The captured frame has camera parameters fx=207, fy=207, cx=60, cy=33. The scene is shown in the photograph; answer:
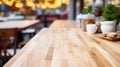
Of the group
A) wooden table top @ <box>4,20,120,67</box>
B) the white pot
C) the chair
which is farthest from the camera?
the chair

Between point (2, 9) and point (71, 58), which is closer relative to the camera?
point (71, 58)

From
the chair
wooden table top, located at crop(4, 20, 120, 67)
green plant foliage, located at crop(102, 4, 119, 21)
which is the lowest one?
the chair

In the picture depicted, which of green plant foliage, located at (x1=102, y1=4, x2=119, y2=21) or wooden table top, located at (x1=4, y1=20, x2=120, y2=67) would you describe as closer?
wooden table top, located at (x1=4, y1=20, x2=120, y2=67)

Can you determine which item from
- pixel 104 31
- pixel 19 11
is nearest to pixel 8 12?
pixel 19 11

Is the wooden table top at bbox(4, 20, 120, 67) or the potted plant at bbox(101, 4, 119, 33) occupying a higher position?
the potted plant at bbox(101, 4, 119, 33)

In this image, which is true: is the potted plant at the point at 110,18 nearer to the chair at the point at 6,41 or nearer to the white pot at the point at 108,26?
the white pot at the point at 108,26

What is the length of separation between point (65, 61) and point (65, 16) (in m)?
13.3

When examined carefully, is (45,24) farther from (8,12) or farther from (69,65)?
(69,65)

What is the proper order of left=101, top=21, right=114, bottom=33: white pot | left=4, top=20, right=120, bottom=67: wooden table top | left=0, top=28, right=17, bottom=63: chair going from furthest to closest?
left=0, top=28, right=17, bottom=63: chair < left=101, top=21, right=114, bottom=33: white pot < left=4, top=20, right=120, bottom=67: wooden table top

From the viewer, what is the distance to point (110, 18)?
2020mm

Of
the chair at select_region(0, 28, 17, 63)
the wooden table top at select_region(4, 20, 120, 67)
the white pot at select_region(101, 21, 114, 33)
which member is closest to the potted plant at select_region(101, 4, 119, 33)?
the white pot at select_region(101, 21, 114, 33)

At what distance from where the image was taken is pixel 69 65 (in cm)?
95

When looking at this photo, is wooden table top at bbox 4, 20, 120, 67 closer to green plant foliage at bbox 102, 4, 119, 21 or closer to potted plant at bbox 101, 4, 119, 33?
potted plant at bbox 101, 4, 119, 33

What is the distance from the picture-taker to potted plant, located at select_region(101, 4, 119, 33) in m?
1.91
